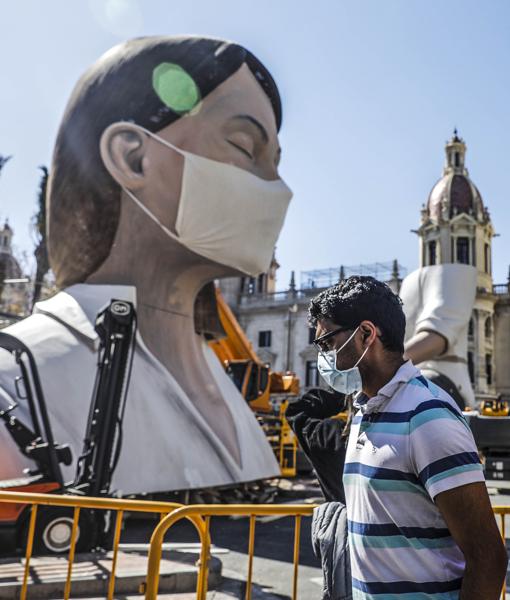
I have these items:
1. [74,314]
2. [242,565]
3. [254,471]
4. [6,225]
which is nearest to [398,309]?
[242,565]

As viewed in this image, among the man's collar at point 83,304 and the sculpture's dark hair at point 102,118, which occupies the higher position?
the sculpture's dark hair at point 102,118

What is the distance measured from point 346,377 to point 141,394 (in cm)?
526

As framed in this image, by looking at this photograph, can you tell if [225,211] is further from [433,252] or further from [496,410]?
[433,252]

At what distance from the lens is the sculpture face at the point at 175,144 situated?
717 cm

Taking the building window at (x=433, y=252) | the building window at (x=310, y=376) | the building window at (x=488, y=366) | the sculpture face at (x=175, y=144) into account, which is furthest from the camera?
the building window at (x=433, y=252)

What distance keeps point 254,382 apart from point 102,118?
21.2 feet

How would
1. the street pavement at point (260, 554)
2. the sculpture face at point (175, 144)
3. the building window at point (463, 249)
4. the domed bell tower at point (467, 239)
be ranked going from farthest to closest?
the building window at point (463, 249) → the domed bell tower at point (467, 239) → the sculpture face at point (175, 144) → the street pavement at point (260, 554)

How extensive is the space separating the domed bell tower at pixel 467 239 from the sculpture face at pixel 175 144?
31.7 metres

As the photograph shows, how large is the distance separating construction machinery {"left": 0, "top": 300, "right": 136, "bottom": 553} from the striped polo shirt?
4239mm

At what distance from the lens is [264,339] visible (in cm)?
4022

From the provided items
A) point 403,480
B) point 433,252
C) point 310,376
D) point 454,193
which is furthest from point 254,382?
point 454,193

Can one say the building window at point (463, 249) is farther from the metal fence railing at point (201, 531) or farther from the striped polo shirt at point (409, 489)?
the striped polo shirt at point (409, 489)

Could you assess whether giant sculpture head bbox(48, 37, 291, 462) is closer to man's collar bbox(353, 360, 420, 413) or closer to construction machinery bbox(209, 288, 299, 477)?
construction machinery bbox(209, 288, 299, 477)

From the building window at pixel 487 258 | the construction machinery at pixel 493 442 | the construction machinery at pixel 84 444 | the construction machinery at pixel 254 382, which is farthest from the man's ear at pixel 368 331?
the building window at pixel 487 258
